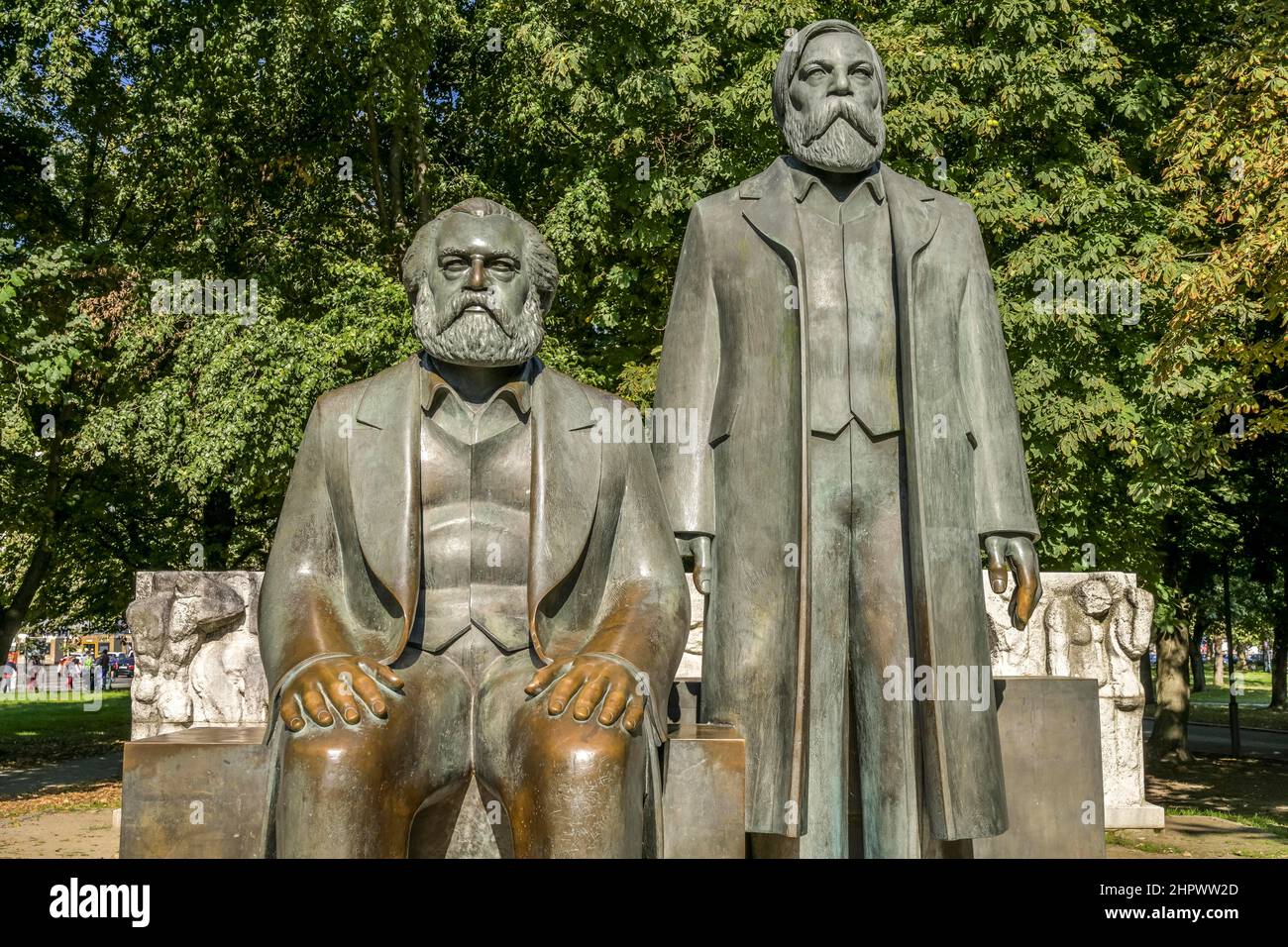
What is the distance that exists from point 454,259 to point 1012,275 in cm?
1044

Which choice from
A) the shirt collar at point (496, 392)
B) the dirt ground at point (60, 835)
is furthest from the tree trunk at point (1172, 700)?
the shirt collar at point (496, 392)

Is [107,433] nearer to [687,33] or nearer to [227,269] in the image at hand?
[227,269]

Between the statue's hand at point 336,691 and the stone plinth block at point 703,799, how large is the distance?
0.73 metres

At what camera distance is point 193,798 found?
139 inches

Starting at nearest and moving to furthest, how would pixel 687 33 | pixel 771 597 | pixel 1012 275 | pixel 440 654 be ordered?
1. pixel 440 654
2. pixel 771 597
3. pixel 1012 275
4. pixel 687 33

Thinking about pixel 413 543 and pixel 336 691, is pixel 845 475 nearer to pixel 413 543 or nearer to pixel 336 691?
pixel 413 543

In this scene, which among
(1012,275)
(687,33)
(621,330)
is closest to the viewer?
(1012,275)

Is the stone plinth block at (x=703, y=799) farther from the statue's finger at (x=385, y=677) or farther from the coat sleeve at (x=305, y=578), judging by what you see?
the coat sleeve at (x=305, y=578)

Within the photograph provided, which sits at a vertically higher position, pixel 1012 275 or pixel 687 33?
pixel 687 33

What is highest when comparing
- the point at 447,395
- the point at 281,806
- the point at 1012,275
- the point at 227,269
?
the point at 227,269

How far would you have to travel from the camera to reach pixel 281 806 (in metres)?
3.23

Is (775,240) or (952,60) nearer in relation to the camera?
(775,240)

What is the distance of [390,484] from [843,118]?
1.89 metres

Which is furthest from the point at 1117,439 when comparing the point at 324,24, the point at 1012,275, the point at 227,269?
the point at 227,269
